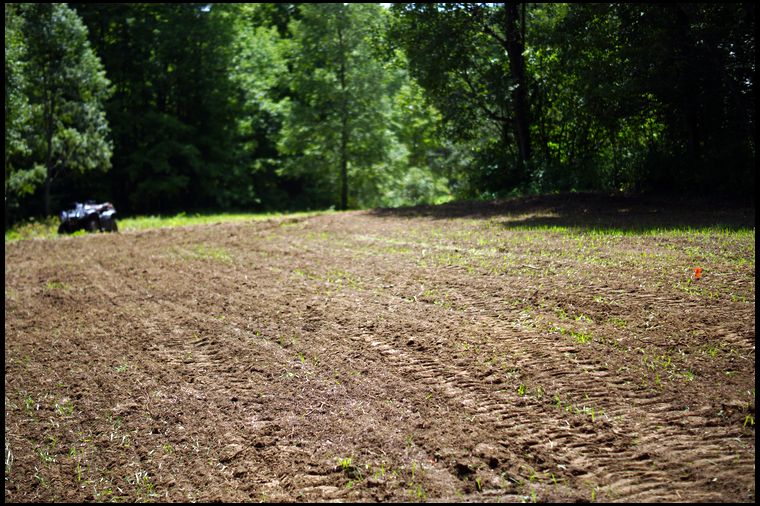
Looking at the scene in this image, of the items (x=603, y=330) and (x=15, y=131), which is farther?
(x=15, y=131)

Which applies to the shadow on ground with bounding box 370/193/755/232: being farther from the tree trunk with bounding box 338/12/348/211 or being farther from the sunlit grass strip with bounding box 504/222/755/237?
the tree trunk with bounding box 338/12/348/211

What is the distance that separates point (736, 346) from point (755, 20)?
908 centimetres

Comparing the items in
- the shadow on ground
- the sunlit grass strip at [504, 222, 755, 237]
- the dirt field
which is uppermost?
the shadow on ground

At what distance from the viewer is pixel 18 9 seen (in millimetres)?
18578

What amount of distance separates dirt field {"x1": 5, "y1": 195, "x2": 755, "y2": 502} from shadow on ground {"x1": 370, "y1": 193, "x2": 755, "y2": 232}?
35.3 inches

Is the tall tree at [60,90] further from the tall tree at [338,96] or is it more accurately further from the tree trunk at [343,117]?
the tree trunk at [343,117]

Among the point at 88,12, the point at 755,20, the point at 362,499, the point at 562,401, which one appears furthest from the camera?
the point at 88,12

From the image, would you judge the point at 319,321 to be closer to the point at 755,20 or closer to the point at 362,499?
the point at 362,499

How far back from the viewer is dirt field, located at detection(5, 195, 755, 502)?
3475mm

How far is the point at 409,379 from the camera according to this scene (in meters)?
4.71

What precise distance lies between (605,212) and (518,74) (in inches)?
308

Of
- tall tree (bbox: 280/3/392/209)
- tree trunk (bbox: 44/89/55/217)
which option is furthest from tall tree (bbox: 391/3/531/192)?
tree trunk (bbox: 44/89/55/217)

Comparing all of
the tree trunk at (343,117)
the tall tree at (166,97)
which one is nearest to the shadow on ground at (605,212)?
the tree trunk at (343,117)

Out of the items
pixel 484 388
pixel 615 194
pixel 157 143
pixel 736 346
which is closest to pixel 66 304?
pixel 484 388
